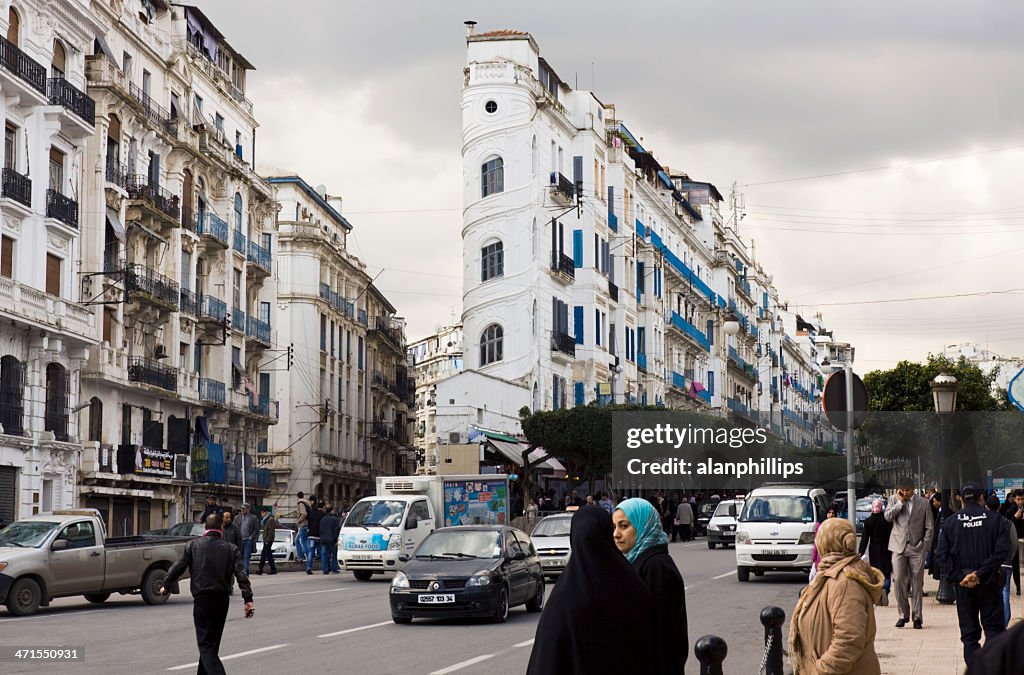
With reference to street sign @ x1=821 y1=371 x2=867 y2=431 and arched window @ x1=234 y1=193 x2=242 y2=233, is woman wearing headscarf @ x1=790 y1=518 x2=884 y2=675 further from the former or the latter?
arched window @ x1=234 y1=193 x2=242 y2=233

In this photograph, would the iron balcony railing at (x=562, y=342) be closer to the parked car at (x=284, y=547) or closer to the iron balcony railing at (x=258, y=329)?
the iron balcony railing at (x=258, y=329)

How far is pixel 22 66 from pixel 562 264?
98.7 feet

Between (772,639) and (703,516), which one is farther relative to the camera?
(703,516)

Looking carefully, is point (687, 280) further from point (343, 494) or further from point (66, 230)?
point (66, 230)

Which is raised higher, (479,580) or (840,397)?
(840,397)

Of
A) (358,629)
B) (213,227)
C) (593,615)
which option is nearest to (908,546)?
(358,629)

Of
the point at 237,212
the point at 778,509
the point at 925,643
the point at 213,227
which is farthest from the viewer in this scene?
the point at 237,212

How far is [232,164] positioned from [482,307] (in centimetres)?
1258

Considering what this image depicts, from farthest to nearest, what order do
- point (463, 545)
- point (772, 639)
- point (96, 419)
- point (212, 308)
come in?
1. point (212, 308)
2. point (96, 419)
3. point (463, 545)
4. point (772, 639)

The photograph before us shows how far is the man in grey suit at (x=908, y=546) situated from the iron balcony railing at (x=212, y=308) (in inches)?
1521

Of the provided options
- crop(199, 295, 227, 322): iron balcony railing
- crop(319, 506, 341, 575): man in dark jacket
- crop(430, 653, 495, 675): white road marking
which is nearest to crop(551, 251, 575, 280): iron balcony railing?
crop(199, 295, 227, 322): iron balcony railing

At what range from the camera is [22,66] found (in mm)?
38750

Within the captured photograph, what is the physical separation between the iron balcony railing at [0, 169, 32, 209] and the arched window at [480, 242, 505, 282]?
1020 inches

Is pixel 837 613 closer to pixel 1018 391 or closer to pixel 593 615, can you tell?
pixel 593 615
